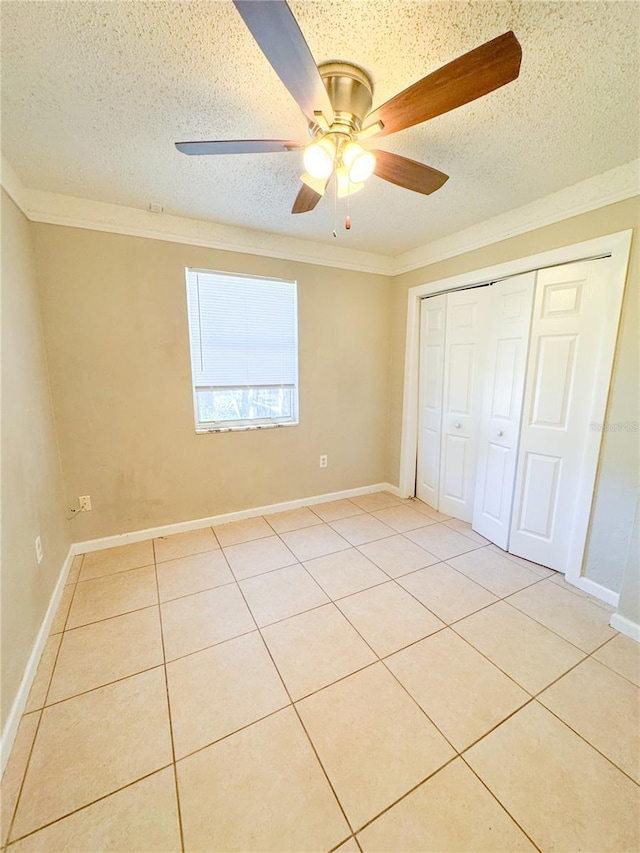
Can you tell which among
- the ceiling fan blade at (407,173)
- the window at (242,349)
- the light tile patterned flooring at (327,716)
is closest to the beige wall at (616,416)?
the light tile patterned flooring at (327,716)

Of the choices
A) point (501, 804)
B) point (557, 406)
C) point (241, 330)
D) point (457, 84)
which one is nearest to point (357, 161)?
point (457, 84)

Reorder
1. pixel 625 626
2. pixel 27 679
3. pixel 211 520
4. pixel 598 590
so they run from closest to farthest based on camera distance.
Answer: pixel 27 679, pixel 625 626, pixel 598 590, pixel 211 520

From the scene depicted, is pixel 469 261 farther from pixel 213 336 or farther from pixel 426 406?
pixel 213 336

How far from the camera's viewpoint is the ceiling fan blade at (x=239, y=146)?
47.4 inches

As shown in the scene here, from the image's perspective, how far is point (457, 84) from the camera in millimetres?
951

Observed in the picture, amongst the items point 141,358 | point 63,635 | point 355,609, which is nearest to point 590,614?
point 355,609

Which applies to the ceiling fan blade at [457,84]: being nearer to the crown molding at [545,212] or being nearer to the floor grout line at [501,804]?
the crown molding at [545,212]

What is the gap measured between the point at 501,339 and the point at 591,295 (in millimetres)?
584

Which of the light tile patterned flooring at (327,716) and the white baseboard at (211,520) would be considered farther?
the white baseboard at (211,520)

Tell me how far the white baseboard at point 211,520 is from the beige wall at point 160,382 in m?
0.05

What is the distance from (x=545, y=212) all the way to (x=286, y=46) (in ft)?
6.67

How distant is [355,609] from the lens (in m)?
1.90

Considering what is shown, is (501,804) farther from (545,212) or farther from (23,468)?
(545,212)

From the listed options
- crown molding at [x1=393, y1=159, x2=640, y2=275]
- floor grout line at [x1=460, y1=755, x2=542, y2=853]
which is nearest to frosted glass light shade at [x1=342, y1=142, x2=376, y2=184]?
crown molding at [x1=393, y1=159, x2=640, y2=275]
